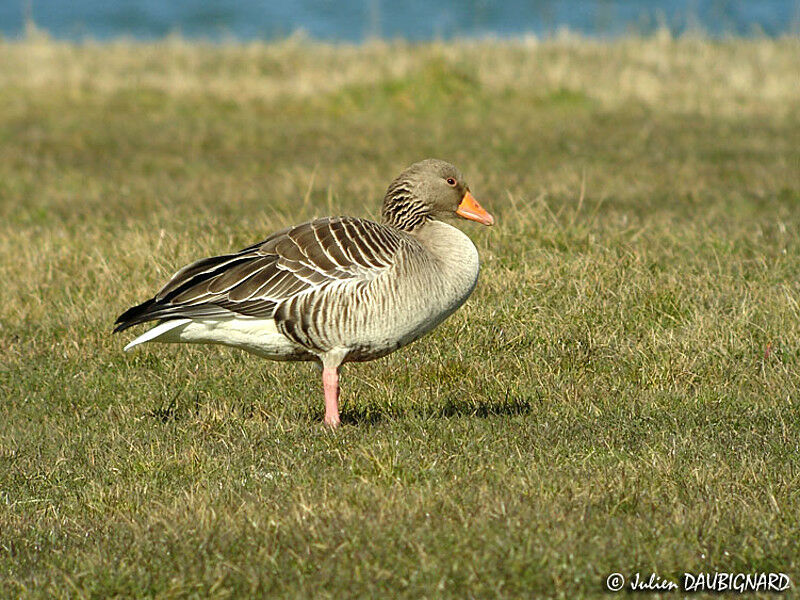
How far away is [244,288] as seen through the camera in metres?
6.64

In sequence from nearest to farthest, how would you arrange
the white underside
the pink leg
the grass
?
the grass, the white underside, the pink leg

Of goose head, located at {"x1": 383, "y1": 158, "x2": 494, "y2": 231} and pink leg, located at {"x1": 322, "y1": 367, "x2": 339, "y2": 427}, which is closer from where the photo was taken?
pink leg, located at {"x1": 322, "y1": 367, "x2": 339, "y2": 427}

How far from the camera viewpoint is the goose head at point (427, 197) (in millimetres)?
7281

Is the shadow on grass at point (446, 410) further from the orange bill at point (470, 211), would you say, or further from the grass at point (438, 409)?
the orange bill at point (470, 211)

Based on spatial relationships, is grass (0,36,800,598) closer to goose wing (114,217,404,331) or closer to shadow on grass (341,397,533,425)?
shadow on grass (341,397,533,425)

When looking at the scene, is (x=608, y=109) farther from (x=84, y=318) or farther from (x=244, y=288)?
(x=244, y=288)

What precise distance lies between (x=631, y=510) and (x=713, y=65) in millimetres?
23424

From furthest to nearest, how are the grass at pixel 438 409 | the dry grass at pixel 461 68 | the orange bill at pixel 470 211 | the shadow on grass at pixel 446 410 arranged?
the dry grass at pixel 461 68, the orange bill at pixel 470 211, the shadow on grass at pixel 446 410, the grass at pixel 438 409

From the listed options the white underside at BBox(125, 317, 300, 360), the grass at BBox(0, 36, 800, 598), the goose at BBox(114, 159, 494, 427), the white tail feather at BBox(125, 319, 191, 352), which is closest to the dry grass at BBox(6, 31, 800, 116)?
the grass at BBox(0, 36, 800, 598)

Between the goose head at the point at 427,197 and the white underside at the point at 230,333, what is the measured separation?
1.22m

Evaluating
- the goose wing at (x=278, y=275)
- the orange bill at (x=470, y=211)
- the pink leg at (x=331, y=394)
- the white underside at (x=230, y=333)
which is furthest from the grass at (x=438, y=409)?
the orange bill at (x=470, y=211)

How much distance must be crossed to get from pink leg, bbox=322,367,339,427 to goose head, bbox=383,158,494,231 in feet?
3.80

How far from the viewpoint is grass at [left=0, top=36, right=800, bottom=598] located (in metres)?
4.87

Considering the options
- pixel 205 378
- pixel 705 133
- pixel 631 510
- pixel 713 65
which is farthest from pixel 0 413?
pixel 713 65
